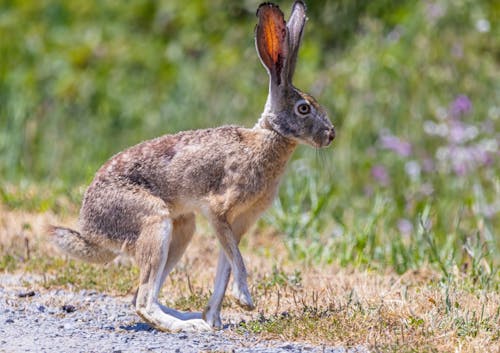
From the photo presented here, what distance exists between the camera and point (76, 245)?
5.94 metres

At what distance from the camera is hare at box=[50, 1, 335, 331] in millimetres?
5766

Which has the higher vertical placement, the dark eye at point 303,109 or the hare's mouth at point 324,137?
the dark eye at point 303,109

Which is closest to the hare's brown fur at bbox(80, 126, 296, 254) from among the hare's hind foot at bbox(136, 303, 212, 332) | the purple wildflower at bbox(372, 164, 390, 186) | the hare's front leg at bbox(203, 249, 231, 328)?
the hare's front leg at bbox(203, 249, 231, 328)

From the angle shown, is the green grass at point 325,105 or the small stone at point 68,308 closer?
the small stone at point 68,308

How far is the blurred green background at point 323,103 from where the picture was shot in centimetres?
830

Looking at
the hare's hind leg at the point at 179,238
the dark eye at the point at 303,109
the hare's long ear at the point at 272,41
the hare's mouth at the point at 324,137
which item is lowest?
the hare's hind leg at the point at 179,238

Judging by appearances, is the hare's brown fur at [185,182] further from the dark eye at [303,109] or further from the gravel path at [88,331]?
the gravel path at [88,331]

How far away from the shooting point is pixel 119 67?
44.2ft

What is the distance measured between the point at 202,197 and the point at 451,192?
3.93 metres

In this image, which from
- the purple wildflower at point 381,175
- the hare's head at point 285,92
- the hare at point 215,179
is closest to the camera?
the hare at point 215,179

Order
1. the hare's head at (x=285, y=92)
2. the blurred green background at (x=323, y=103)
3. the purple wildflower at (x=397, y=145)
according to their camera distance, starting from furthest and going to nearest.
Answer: the purple wildflower at (x=397, y=145) < the blurred green background at (x=323, y=103) < the hare's head at (x=285, y=92)

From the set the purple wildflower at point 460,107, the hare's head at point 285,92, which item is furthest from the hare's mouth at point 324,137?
the purple wildflower at point 460,107

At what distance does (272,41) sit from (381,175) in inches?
159

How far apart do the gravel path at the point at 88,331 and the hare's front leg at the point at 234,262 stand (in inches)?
7.9
